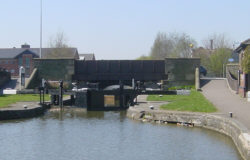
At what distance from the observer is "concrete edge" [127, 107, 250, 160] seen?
81.4ft

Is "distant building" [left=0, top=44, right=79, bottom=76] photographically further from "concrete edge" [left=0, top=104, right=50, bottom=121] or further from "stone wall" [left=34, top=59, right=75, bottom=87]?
"concrete edge" [left=0, top=104, right=50, bottom=121]

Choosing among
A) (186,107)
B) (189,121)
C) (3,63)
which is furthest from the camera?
(3,63)

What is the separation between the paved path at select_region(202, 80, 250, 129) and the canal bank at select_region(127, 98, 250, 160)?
2.86 feet

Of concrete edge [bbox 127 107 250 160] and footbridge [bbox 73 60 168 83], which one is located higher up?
footbridge [bbox 73 60 168 83]

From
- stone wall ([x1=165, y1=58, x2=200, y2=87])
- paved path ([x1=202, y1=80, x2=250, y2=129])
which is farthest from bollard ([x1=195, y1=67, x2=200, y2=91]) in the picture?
stone wall ([x1=165, y1=58, x2=200, y2=87])

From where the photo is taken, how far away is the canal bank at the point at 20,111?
41122mm

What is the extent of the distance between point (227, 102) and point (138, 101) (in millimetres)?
9820

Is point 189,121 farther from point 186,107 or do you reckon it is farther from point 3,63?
point 3,63

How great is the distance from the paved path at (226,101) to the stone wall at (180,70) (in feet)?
9.54

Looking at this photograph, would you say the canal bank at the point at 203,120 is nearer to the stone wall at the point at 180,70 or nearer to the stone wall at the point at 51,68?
the stone wall at the point at 180,70

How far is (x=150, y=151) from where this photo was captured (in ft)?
89.6

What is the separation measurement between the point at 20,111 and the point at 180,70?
97.0 ft

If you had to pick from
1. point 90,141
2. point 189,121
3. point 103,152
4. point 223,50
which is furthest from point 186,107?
point 223,50

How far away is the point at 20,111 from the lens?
4191 centimetres
